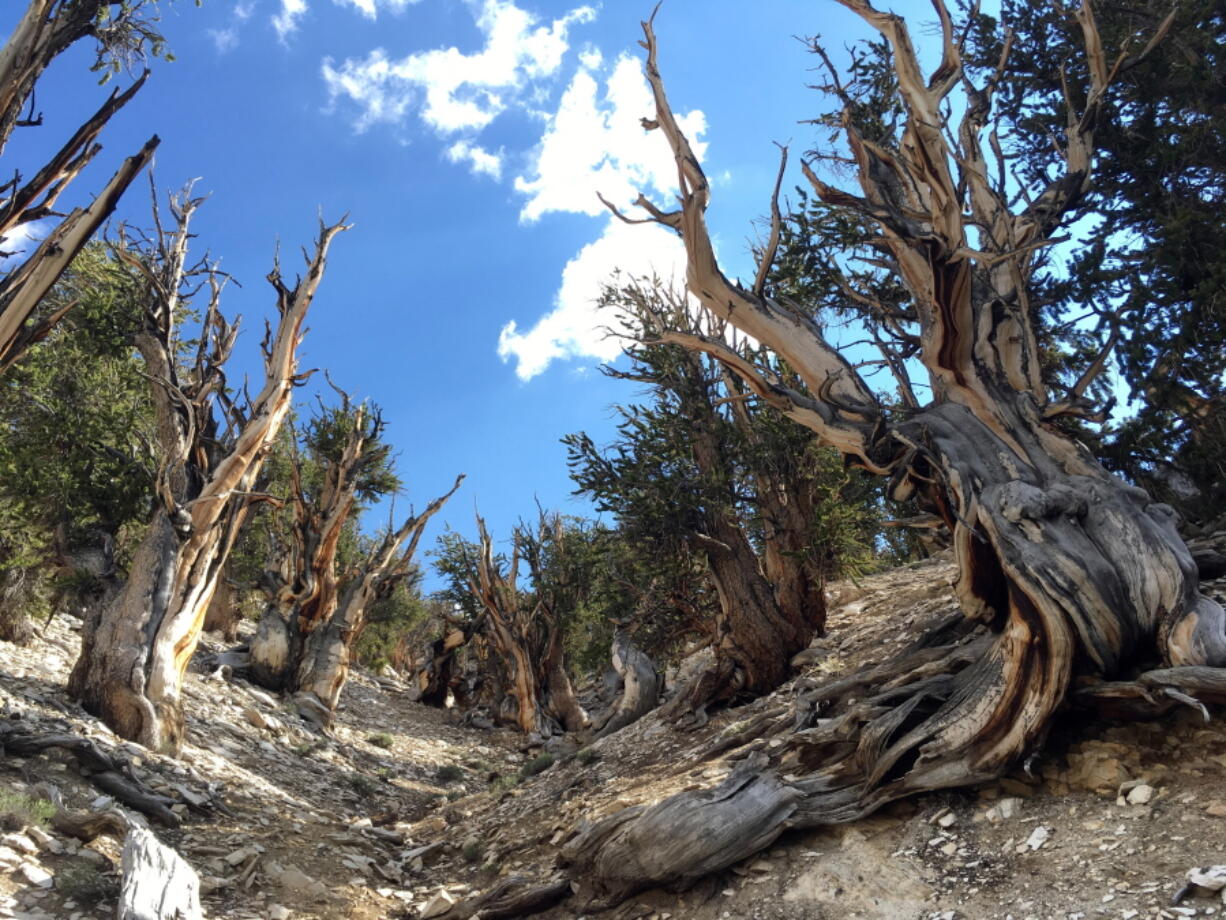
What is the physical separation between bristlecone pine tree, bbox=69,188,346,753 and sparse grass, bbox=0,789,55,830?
6.91ft

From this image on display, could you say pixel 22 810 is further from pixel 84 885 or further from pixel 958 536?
pixel 958 536

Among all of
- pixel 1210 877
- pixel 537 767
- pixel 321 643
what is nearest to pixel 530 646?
pixel 321 643

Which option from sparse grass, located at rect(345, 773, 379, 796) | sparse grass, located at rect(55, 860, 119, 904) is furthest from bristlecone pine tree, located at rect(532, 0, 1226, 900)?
sparse grass, located at rect(345, 773, 379, 796)

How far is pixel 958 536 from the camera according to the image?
14.2ft

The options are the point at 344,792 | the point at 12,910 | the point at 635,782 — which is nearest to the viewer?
the point at 12,910

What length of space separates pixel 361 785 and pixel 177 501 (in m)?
3.14

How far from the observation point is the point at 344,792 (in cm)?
730

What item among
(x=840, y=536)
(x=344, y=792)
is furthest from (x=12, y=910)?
(x=840, y=536)

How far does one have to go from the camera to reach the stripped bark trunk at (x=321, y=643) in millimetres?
10188

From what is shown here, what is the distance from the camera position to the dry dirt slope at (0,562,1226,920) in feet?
9.80

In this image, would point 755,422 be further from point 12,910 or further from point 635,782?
point 12,910

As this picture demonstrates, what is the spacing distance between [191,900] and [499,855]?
216 cm

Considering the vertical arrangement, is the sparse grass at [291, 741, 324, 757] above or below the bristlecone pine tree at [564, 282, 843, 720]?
below

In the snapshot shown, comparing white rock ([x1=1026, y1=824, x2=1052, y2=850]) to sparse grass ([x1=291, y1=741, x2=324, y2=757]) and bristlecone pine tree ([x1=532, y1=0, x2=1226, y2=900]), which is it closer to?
bristlecone pine tree ([x1=532, y1=0, x2=1226, y2=900])
